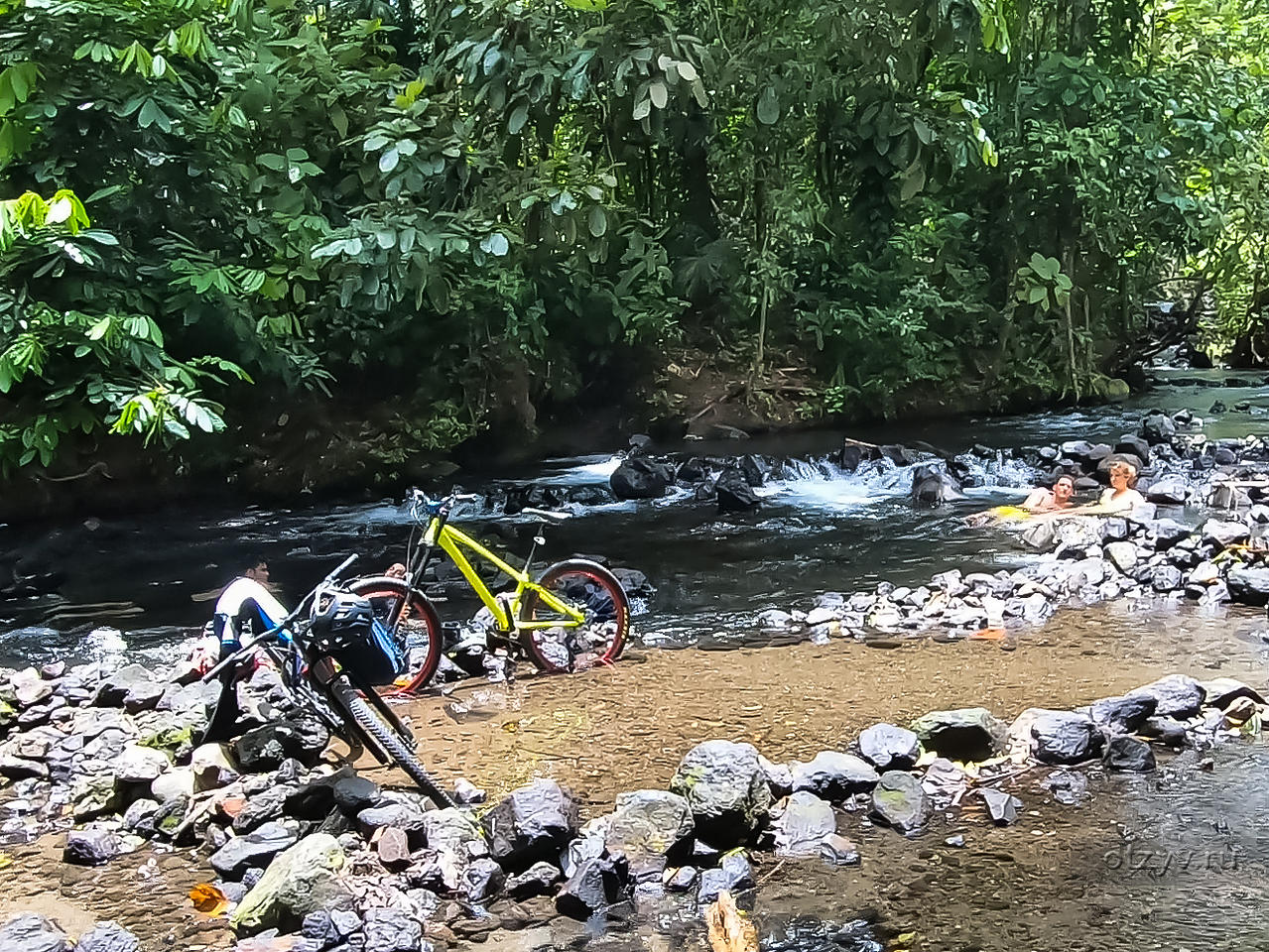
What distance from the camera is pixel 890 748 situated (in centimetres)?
407

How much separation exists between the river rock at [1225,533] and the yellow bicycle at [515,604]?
435cm

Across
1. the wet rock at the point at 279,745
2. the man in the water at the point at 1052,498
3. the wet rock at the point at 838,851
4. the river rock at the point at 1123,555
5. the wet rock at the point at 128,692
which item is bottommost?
the wet rock at the point at 838,851

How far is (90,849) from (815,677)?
3.27m

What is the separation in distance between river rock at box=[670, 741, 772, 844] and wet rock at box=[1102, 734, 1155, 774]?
138cm

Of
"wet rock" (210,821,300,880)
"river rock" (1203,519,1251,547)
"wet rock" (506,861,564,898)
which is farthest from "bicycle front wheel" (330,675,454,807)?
"river rock" (1203,519,1251,547)

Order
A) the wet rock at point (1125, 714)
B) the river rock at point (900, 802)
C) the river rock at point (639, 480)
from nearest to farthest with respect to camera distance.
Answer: the river rock at point (900, 802)
the wet rock at point (1125, 714)
the river rock at point (639, 480)

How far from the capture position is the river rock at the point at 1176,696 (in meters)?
4.34

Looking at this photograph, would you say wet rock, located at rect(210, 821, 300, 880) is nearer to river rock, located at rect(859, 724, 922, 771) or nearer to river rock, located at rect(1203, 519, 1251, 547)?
river rock, located at rect(859, 724, 922, 771)

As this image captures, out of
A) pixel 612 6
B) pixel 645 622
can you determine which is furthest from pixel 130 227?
pixel 645 622

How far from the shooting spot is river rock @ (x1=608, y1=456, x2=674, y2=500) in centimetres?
1149

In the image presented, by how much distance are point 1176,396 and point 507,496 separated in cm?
1218

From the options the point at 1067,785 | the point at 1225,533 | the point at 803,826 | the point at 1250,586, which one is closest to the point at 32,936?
the point at 803,826

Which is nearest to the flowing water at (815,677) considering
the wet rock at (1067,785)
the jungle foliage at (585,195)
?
the wet rock at (1067,785)

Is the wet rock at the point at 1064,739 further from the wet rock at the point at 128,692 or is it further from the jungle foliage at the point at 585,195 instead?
the wet rock at the point at 128,692
